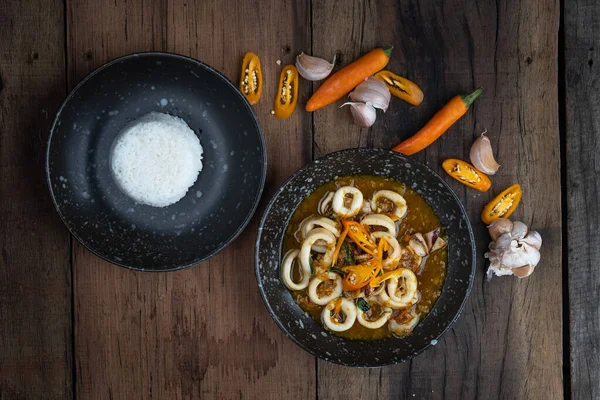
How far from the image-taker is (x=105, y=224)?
205cm

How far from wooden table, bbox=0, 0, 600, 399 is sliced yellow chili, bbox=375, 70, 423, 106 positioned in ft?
0.12

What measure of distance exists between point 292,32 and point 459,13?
0.56m

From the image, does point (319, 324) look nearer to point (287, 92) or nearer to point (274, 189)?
point (274, 189)

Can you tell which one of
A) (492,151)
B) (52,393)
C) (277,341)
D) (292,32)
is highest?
(292,32)

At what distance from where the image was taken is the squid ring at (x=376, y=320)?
1992mm

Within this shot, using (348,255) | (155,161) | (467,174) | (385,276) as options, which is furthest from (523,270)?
(155,161)

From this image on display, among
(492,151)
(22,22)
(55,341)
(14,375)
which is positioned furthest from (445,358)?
(22,22)

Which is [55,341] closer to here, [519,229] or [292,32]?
[292,32]

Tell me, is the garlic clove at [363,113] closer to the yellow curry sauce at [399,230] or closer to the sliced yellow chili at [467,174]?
the yellow curry sauce at [399,230]

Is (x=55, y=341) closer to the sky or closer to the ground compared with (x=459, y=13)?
closer to the ground

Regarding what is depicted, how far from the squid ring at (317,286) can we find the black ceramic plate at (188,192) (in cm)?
29

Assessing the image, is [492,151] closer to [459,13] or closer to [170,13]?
[459,13]

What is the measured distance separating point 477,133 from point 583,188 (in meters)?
0.42

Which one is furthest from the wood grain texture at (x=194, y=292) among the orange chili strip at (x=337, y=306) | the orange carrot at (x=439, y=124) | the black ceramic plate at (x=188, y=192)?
the orange carrot at (x=439, y=124)
